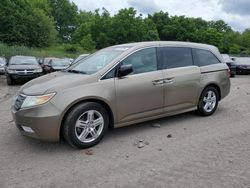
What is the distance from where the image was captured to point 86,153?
464cm

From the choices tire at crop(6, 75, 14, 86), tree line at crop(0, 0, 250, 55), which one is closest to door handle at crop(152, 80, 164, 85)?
tire at crop(6, 75, 14, 86)

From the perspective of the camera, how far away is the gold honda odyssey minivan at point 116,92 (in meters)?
4.60

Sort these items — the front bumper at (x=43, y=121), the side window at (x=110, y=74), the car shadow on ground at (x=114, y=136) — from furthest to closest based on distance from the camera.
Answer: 1. the side window at (x=110, y=74)
2. the car shadow on ground at (x=114, y=136)
3. the front bumper at (x=43, y=121)

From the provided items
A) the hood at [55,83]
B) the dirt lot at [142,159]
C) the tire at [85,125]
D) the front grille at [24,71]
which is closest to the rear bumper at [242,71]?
the front grille at [24,71]

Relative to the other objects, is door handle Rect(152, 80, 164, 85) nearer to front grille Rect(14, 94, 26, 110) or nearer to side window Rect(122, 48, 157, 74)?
side window Rect(122, 48, 157, 74)

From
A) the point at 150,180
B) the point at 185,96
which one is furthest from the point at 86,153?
the point at 185,96

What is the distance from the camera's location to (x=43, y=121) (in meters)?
4.49

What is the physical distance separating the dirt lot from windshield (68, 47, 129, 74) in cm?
128

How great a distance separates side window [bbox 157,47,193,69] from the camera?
586cm

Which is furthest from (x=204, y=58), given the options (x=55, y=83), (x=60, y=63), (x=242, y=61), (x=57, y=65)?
(x=242, y=61)

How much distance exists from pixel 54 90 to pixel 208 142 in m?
2.70

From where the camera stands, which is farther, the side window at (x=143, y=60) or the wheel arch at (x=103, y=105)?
the side window at (x=143, y=60)

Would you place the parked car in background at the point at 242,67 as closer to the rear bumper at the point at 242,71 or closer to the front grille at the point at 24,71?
the rear bumper at the point at 242,71

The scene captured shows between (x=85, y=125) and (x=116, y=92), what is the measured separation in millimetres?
773
